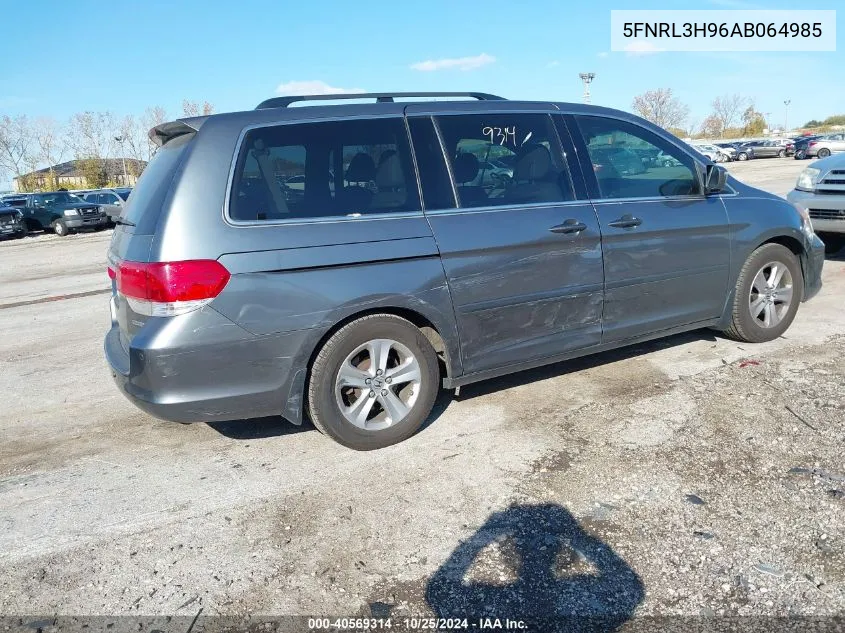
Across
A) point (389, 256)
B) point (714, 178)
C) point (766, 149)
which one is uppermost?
point (766, 149)

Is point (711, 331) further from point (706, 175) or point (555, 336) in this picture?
point (555, 336)

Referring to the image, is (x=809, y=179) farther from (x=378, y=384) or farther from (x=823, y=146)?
(x=823, y=146)

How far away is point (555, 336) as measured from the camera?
169 inches

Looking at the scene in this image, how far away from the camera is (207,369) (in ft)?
11.1

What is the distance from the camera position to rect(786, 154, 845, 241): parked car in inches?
310

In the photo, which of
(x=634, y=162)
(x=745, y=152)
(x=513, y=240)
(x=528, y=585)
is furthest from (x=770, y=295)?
(x=745, y=152)

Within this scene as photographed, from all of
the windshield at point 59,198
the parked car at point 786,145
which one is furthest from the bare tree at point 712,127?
the windshield at point 59,198

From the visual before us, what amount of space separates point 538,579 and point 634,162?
10.1 ft

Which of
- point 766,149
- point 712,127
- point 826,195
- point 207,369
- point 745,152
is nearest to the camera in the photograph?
point 207,369

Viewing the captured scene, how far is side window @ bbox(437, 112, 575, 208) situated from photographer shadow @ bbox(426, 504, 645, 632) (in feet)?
6.24

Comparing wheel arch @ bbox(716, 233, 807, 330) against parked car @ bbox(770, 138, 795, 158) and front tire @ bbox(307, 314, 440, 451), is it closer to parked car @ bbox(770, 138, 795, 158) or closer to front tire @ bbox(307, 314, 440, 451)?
front tire @ bbox(307, 314, 440, 451)

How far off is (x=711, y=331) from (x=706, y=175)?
1.51m

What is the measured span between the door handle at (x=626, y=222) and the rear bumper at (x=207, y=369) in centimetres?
213

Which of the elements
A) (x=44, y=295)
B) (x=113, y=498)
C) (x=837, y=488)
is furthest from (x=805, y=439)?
(x=44, y=295)
